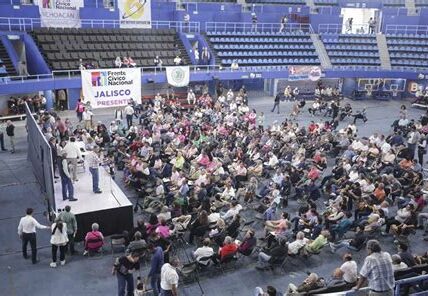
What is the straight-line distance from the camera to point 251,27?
34.9 m

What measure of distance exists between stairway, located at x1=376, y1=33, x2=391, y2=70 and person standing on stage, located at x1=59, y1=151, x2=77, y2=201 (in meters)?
27.3

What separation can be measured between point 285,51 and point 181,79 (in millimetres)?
9684

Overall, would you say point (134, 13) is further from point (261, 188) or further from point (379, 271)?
point (379, 271)

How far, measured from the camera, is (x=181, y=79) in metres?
27.5

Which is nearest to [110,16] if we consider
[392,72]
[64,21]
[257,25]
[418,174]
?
[64,21]

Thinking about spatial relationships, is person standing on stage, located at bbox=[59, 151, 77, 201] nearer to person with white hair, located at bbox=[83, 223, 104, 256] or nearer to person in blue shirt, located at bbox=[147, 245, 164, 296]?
person with white hair, located at bbox=[83, 223, 104, 256]

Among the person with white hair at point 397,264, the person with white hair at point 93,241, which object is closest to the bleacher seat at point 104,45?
the person with white hair at point 93,241

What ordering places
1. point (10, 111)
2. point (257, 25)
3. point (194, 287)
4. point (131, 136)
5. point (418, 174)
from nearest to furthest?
point (194, 287) < point (418, 174) < point (131, 136) < point (10, 111) < point (257, 25)

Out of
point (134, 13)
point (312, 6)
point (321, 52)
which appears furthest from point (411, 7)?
point (134, 13)

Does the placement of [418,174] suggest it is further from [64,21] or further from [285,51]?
[64,21]

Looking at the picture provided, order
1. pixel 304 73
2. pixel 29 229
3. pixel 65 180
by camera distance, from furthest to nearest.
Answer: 1. pixel 304 73
2. pixel 65 180
3. pixel 29 229

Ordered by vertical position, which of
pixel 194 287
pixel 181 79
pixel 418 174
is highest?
pixel 181 79

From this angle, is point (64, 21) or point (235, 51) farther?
point (235, 51)

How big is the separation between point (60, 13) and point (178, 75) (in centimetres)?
825
